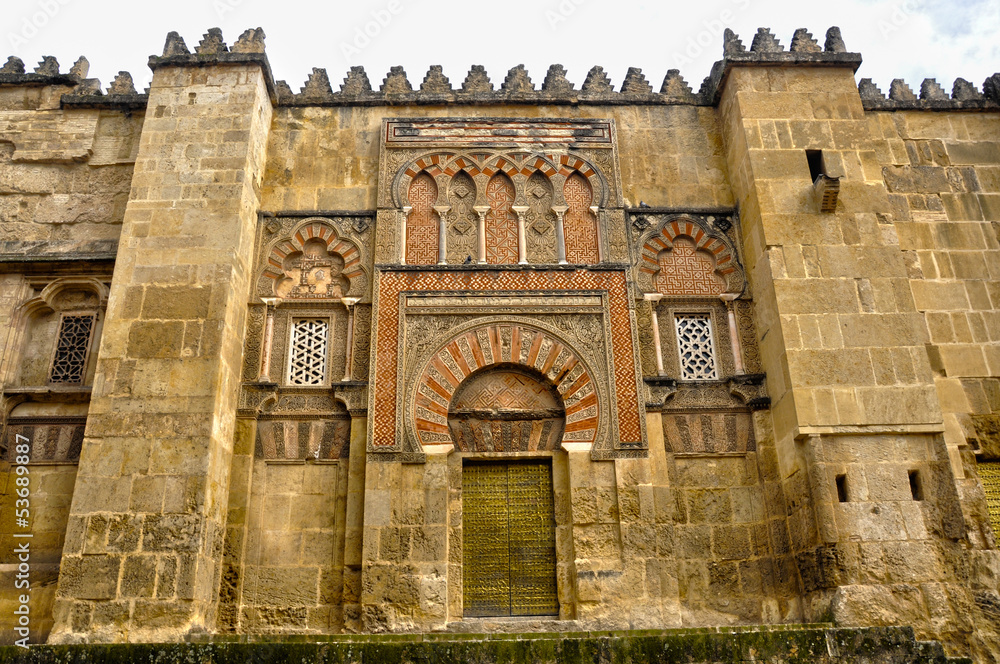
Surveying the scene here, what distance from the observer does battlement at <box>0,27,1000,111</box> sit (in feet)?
26.5

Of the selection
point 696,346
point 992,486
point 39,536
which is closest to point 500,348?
point 696,346

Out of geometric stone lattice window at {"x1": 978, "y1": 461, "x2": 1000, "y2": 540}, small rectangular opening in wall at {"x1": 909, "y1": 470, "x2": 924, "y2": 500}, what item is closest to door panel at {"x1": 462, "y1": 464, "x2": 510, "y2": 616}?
small rectangular opening in wall at {"x1": 909, "y1": 470, "x2": 924, "y2": 500}

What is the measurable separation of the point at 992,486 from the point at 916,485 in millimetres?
1121

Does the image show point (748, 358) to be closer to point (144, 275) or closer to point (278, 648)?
point (278, 648)

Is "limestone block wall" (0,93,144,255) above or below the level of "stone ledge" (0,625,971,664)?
above

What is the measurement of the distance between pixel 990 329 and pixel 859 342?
1677 mm

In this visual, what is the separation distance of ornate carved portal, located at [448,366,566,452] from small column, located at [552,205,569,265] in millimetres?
1249

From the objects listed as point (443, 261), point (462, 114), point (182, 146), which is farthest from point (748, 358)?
point (182, 146)

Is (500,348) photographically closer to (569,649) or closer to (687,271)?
(687,271)

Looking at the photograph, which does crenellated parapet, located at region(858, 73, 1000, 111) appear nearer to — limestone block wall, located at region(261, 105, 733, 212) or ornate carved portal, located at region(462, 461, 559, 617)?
limestone block wall, located at region(261, 105, 733, 212)

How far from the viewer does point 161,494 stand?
6.04 m

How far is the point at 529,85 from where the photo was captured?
27.9ft

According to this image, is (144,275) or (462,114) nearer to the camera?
(144,275)

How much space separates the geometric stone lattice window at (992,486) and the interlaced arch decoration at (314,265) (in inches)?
233
